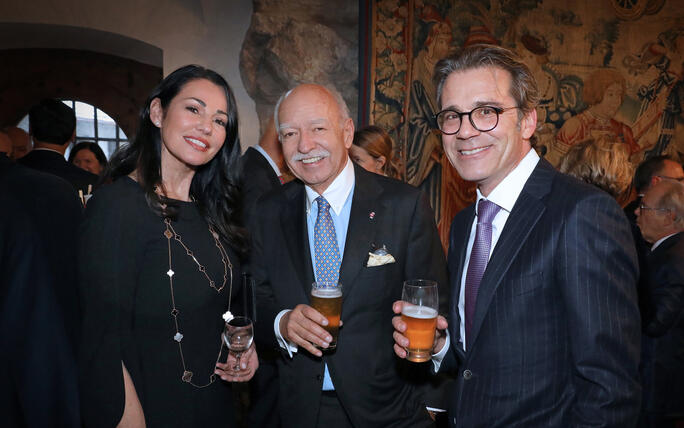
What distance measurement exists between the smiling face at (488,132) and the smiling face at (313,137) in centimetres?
67

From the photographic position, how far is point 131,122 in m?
7.77

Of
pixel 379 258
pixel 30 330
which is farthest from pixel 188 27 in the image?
pixel 379 258

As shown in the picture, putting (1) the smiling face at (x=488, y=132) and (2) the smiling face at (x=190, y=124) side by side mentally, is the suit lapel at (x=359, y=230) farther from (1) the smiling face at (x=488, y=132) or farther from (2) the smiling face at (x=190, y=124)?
(2) the smiling face at (x=190, y=124)

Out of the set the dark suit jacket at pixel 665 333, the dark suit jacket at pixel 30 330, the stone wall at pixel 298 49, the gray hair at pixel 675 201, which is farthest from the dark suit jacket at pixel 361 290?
the stone wall at pixel 298 49

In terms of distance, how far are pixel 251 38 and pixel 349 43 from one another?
47.6 inches

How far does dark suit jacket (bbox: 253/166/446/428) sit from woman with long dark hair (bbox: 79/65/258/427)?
0.18m

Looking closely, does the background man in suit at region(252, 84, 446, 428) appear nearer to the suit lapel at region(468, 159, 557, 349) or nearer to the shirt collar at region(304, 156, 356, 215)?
the shirt collar at region(304, 156, 356, 215)

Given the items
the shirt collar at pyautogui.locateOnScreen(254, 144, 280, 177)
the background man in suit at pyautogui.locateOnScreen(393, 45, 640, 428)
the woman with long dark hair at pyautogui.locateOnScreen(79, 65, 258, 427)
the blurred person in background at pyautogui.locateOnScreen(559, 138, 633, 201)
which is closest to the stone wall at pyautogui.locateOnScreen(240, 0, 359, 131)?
the shirt collar at pyautogui.locateOnScreen(254, 144, 280, 177)

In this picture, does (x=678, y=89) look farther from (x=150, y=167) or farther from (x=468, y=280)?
(x=150, y=167)

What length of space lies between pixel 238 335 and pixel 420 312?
74 cm

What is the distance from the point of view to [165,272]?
5.64 ft

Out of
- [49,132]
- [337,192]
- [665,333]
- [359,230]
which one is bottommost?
[665,333]

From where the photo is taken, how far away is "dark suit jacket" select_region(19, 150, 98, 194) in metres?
3.59

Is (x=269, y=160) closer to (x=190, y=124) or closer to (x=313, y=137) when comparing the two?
(x=313, y=137)
